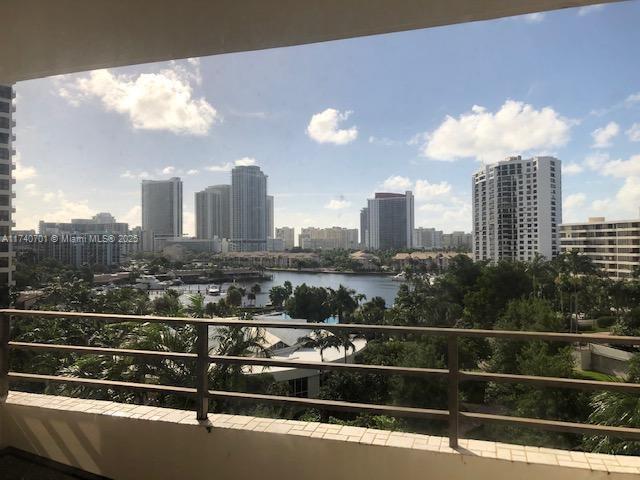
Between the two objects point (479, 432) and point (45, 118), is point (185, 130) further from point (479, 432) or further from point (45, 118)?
point (479, 432)

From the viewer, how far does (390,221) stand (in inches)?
265

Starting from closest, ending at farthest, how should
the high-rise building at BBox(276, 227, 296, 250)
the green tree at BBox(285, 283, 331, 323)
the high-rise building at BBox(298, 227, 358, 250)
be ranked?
the green tree at BBox(285, 283, 331, 323) → the high-rise building at BBox(276, 227, 296, 250) → the high-rise building at BBox(298, 227, 358, 250)

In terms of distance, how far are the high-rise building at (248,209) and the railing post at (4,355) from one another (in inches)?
121

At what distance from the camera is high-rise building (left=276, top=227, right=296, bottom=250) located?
5.87 meters

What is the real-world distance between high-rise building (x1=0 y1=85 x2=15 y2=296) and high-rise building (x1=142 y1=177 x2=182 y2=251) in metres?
1.32

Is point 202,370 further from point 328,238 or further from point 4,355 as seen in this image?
point 328,238

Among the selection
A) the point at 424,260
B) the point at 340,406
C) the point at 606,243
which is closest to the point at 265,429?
the point at 340,406

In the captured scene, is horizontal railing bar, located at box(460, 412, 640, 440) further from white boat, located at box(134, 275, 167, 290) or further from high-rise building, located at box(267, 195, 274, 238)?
high-rise building, located at box(267, 195, 274, 238)

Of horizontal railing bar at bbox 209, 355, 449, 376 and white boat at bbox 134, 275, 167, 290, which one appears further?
white boat at bbox 134, 275, 167, 290

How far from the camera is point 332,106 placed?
23.4ft

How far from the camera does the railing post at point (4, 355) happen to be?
2.36 meters

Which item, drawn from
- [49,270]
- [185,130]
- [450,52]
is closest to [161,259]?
[49,270]

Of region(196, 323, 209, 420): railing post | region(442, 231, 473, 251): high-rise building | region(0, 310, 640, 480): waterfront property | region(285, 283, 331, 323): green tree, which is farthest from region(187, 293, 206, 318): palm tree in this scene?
region(442, 231, 473, 251): high-rise building

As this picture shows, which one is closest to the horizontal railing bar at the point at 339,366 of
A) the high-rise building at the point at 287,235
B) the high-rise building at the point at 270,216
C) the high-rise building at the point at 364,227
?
the high-rise building at the point at 287,235
